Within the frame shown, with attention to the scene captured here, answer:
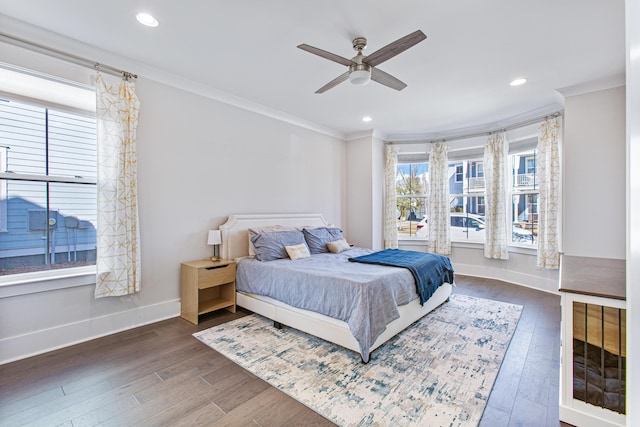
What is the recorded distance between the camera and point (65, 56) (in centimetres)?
265

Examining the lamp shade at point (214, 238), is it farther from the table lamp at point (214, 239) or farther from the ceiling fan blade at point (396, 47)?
the ceiling fan blade at point (396, 47)

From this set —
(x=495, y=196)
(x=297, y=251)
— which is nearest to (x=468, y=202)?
(x=495, y=196)

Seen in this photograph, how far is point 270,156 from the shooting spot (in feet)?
14.8

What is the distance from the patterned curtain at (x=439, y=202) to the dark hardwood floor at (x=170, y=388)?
285 cm

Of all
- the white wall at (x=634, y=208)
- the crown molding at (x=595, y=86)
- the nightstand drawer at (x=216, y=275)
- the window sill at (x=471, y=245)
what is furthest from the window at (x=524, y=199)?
the white wall at (x=634, y=208)

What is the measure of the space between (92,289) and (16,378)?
83 cm

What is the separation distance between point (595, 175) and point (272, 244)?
405 cm

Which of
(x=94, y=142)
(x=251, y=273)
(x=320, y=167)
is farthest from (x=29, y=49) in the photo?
(x=320, y=167)

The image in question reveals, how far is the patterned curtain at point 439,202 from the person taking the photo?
18.5 ft

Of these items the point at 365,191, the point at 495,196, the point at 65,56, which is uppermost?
the point at 65,56

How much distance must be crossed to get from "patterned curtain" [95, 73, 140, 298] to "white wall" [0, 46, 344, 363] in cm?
17

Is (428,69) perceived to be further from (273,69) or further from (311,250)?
(311,250)

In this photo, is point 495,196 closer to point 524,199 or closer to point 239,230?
point 524,199

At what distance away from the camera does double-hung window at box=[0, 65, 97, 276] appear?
100 inches
